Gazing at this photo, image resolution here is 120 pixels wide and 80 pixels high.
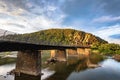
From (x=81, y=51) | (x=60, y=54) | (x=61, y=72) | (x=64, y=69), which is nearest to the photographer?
(x=61, y=72)

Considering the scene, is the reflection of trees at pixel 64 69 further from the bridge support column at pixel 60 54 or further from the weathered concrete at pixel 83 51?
the weathered concrete at pixel 83 51

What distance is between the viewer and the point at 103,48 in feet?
506

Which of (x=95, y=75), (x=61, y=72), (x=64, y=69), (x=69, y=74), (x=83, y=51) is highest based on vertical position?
(x=83, y=51)

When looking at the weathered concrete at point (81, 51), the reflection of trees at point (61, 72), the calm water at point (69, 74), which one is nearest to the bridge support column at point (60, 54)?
the reflection of trees at point (61, 72)

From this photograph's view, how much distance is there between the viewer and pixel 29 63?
184ft

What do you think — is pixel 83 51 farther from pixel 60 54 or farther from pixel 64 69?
pixel 64 69

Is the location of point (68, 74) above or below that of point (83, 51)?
below

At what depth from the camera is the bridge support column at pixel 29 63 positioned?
55000mm

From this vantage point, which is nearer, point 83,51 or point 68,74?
point 68,74

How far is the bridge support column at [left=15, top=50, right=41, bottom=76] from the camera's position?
55000mm

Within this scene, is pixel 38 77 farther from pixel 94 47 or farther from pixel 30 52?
pixel 94 47

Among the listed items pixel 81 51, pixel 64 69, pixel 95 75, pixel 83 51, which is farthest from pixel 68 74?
pixel 83 51

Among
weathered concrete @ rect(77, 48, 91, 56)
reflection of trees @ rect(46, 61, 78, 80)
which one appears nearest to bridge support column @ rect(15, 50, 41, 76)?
reflection of trees @ rect(46, 61, 78, 80)

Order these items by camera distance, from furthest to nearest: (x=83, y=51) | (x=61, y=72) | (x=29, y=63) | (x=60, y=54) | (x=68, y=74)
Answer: (x=83, y=51), (x=60, y=54), (x=61, y=72), (x=68, y=74), (x=29, y=63)
